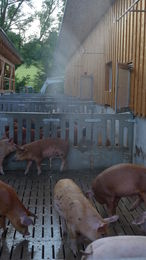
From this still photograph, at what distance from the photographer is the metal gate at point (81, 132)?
325 inches

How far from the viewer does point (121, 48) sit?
34.3 feet

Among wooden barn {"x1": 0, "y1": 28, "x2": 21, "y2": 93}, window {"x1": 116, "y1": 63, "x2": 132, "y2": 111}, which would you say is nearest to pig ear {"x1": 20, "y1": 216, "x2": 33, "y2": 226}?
window {"x1": 116, "y1": 63, "x2": 132, "y2": 111}

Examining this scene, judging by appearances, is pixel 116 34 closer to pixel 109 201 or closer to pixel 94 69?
pixel 94 69

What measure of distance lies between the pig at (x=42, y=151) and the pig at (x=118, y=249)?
4.85 meters

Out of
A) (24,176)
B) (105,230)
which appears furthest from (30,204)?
(105,230)

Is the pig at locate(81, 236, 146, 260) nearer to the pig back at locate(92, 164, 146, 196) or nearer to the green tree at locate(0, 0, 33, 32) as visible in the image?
the pig back at locate(92, 164, 146, 196)

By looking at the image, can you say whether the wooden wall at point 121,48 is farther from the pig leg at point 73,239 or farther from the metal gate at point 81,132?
the pig leg at point 73,239

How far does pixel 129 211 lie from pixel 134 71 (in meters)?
4.01

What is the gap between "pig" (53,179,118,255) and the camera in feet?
12.2

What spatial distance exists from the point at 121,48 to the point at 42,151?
161 inches

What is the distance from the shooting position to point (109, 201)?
5031 millimetres

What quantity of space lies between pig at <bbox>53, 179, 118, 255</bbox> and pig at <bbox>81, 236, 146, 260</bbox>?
723 mm

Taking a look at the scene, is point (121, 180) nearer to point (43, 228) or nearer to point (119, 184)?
point (119, 184)

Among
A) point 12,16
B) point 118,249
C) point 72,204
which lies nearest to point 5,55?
point 72,204
